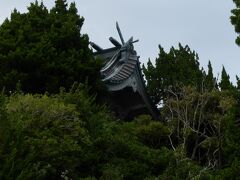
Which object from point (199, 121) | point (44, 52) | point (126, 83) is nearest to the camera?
point (44, 52)

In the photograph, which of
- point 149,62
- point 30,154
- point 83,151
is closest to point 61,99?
point 83,151

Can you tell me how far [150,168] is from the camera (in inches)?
543

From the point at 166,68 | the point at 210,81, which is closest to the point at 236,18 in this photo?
the point at 210,81

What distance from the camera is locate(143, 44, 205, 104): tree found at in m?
25.0

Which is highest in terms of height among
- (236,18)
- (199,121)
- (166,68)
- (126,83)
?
(166,68)

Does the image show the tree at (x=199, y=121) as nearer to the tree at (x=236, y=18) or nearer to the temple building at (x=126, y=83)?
the temple building at (x=126, y=83)

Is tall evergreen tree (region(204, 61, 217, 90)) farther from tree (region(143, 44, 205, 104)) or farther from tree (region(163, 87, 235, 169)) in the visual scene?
tree (region(163, 87, 235, 169))

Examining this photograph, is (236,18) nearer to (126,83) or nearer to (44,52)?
(44,52)

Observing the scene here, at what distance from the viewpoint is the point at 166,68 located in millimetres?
25844

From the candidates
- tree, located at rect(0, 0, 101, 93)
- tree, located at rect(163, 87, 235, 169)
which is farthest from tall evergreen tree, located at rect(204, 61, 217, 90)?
tree, located at rect(0, 0, 101, 93)

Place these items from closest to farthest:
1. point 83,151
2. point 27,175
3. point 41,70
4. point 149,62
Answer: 1. point 27,175
2. point 83,151
3. point 41,70
4. point 149,62

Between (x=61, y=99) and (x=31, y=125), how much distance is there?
1.87 m

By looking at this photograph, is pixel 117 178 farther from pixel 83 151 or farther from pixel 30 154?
pixel 30 154

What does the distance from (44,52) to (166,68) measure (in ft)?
31.5
